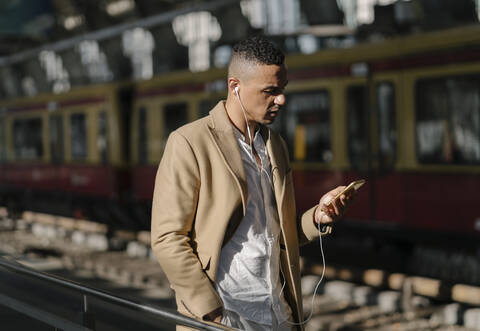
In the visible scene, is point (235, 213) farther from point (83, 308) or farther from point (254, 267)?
point (83, 308)

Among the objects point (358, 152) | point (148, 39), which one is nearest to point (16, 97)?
point (358, 152)

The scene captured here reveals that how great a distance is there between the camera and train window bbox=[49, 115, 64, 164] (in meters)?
17.3

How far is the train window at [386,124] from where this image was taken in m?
9.14

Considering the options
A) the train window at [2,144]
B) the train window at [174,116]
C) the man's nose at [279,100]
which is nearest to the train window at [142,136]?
the train window at [174,116]

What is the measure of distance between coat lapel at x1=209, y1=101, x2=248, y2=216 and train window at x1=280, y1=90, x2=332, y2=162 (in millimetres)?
7307

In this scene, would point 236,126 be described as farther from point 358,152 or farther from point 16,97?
point 16,97

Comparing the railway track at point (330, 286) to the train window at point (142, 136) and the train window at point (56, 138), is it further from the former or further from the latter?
the train window at point (56, 138)

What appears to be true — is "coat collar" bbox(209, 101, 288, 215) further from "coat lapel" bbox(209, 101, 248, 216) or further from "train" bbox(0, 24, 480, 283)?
"train" bbox(0, 24, 480, 283)

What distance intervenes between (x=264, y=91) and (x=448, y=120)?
642cm

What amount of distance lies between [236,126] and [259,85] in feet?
0.67

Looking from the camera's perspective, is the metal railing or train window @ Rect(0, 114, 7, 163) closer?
the metal railing

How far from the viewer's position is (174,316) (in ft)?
8.72

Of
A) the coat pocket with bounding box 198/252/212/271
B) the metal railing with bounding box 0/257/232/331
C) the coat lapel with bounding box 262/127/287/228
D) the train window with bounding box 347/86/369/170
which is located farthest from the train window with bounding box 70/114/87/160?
the coat pocket with bounding box 198/252/212/271

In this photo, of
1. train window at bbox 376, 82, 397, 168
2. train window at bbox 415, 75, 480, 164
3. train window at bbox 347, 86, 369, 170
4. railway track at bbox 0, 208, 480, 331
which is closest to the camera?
railway track at bbox 0, 208, 480, 331
